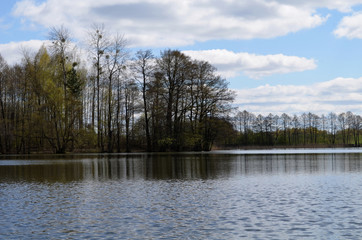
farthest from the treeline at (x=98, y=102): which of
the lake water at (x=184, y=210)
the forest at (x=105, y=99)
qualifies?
the lake water at (x=184, y=210)

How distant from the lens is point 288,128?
139250mm

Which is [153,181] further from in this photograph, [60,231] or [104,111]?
[104,111]

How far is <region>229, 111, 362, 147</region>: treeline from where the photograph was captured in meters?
133

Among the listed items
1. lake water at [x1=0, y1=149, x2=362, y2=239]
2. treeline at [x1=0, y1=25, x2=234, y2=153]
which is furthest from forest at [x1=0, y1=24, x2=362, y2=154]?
lake water at [x1=0, y1=149, x2=362, y2=239]

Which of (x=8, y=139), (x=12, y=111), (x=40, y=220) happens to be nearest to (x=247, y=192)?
(x=40, y=220)

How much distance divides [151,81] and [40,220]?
179ft

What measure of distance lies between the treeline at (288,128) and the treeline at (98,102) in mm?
61966

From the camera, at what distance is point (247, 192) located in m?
16.7

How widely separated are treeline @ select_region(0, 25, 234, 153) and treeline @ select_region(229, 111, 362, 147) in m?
62.0

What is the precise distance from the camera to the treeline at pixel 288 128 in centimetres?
13275

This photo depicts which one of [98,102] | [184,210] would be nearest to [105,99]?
[98,102]

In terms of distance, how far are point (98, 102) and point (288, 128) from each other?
88.1 meters

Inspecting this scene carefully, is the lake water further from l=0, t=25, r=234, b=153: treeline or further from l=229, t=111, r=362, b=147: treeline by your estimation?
l=229, t=111, r=362, b=147: treeline

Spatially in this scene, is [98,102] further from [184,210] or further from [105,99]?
[184,210]
